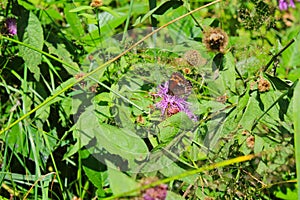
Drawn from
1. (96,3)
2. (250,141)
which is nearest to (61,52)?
(96,3)

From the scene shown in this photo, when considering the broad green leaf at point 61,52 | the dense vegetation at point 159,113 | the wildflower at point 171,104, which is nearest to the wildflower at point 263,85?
the dense vegetation at point 159,113

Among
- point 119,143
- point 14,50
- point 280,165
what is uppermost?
point 14,50

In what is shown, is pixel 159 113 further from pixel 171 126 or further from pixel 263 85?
pixel 263 85

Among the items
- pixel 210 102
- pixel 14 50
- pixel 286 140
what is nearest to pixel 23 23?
pixel 14 50

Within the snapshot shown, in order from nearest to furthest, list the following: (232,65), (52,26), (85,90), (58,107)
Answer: (232,65)
(85,90)
(58,107)
(52,26)

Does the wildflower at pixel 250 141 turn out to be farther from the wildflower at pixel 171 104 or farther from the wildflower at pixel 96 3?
the wildflower at pixel 96 3

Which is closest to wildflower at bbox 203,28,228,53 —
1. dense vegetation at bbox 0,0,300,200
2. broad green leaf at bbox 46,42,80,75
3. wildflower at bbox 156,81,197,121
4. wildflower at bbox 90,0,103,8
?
dense vegetation at bbox 0,0,300,200

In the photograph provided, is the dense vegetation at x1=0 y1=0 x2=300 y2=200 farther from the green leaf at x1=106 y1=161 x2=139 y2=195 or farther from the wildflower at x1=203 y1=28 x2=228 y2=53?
the green leaf at x1=106 y1=161 x2=139 y2=195

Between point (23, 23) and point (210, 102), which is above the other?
point (23, 23)

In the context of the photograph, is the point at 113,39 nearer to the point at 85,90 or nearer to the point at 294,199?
the point at 85,90
